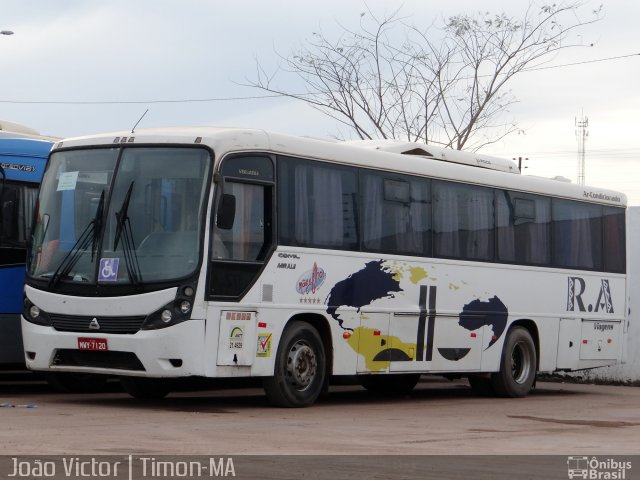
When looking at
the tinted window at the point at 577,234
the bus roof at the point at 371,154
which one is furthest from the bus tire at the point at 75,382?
the tinted window at the point at 577,234

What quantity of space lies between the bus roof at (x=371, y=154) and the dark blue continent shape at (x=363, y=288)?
4.33 feet

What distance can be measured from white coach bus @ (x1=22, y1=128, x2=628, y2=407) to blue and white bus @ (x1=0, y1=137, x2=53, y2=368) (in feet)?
4.29

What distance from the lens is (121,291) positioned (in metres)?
14.8

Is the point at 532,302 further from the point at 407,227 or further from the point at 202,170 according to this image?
the point at 202,170

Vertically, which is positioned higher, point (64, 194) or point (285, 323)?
point (64, 194)

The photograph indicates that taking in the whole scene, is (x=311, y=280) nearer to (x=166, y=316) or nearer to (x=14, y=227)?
(x=166, y=316)

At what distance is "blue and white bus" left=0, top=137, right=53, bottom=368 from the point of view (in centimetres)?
1694

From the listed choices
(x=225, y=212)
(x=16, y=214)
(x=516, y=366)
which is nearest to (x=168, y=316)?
(x=225, y=212)

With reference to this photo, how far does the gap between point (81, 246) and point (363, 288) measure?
3560 millimetres

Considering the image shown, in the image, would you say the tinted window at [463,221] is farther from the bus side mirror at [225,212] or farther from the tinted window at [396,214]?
the bus side mirror at [225,212]

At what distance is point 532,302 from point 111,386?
20.2 ft

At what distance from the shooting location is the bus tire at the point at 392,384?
66.3ft

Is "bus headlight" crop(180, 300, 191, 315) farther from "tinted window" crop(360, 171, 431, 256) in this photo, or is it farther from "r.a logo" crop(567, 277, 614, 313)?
"r.a logo" crop(567, 277, 614, 313)
